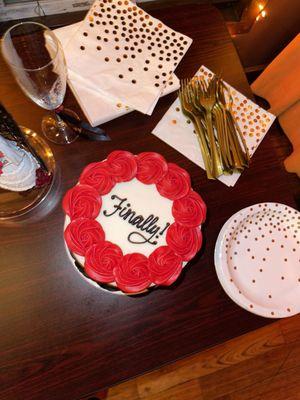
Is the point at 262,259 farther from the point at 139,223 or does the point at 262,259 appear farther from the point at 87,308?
the point at 87,308

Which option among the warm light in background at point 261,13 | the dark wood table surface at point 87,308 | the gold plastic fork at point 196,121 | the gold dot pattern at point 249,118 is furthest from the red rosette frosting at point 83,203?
the warm light in background at point 261,13

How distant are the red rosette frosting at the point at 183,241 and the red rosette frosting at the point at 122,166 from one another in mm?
160

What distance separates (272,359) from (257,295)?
1002 mm

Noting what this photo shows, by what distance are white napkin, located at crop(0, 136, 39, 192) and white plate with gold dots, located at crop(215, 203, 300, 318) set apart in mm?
507

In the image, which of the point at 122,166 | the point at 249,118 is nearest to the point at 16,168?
the point at 122,166

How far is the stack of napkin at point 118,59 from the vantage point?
3.29ft

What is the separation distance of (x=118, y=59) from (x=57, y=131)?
267 mm

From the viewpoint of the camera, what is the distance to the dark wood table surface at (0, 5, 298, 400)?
0.84m

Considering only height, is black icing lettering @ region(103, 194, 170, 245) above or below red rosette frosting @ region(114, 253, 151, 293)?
above

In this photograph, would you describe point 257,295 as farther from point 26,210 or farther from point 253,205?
point 26,210

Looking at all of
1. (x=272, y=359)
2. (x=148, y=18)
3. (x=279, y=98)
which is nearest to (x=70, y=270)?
(x=148, y=18)

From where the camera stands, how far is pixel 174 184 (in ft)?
2.88

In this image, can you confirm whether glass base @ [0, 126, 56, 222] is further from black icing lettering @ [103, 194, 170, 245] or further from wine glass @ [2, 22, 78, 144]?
black icing lettering @ [103, 194, 170, 245]

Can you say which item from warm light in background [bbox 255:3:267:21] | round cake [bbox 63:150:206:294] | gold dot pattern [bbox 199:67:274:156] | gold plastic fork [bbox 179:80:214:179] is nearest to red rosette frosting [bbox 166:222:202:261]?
round cake [bbox 63:150:206:294]
